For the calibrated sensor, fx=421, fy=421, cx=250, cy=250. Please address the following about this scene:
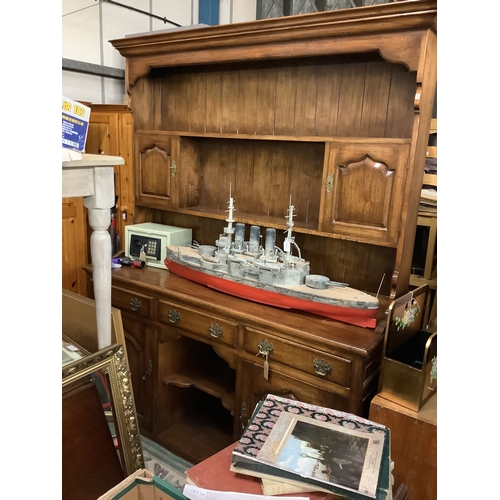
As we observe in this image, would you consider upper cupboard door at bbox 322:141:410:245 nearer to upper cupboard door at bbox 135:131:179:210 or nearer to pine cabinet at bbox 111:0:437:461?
pine cabinet at bbox 111:0:437:461

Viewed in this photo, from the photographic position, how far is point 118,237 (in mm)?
2703

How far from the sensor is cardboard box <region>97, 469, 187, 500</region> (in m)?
0.99

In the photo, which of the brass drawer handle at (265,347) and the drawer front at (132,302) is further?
the drawer front at (132,302)

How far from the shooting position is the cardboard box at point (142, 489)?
3.24 feet

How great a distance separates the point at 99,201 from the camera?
1.35 meters

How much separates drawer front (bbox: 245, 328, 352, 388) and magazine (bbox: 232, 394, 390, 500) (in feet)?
1.65

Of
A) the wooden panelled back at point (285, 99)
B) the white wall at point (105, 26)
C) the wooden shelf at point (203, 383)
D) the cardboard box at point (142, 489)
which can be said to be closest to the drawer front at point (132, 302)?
the wooden shelf at point (203, 383)

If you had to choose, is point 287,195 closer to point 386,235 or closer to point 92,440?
point 386,235

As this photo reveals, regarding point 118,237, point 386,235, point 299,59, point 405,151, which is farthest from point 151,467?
point 299,59

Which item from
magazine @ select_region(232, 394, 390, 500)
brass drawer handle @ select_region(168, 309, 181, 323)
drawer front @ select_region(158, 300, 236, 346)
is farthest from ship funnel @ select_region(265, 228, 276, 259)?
magazine @ select_region(232, 394, 390, 500)

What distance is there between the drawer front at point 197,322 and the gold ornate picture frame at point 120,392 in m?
0.55

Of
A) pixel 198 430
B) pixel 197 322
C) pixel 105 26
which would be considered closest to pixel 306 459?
pixel 197 322

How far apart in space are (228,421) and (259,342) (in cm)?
86

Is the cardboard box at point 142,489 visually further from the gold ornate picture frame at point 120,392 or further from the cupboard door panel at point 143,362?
the cupboard door panel at point 143,362
